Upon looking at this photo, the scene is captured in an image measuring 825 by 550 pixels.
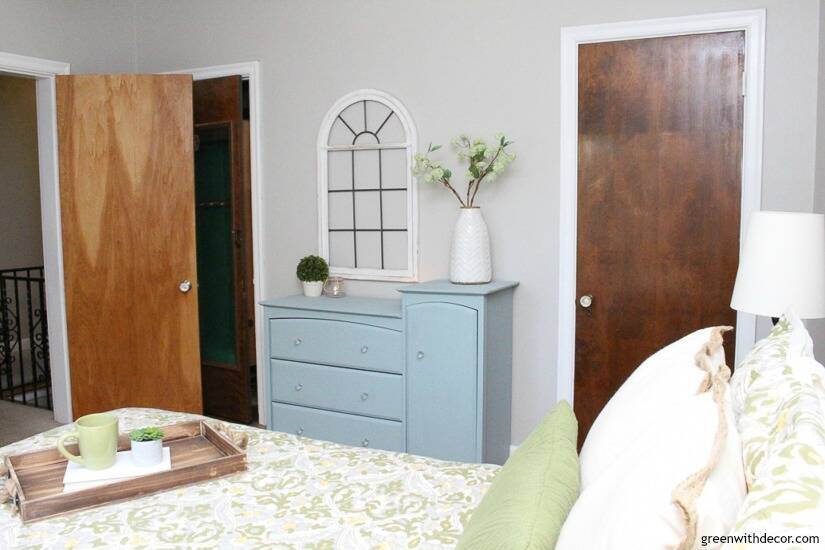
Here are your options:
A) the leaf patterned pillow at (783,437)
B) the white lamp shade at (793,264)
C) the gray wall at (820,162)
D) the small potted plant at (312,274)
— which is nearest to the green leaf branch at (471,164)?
the small potted plant at (312,274)

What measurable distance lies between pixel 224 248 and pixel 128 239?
57 centimetres

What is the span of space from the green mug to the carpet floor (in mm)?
2790

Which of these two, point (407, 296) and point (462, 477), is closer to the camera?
point (462, 477)

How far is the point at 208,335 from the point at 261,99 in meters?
1.49

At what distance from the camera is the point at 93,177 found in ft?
12.8

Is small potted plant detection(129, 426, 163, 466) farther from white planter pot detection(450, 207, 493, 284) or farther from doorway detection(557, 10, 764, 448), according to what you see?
doorway detection(557, 10, 764, 448)

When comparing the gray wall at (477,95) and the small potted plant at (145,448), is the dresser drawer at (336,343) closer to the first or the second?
the gray wall at (477,95)

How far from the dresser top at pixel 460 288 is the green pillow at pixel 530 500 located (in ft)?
5.15

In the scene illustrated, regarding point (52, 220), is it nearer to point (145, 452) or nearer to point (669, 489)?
point (145, 452)

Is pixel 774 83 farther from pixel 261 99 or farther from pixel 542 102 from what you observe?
pixel 261 99

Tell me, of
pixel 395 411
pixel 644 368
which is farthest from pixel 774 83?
pixel 395 411

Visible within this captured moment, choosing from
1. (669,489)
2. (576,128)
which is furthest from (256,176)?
(669,489)

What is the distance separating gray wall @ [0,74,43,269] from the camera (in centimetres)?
661

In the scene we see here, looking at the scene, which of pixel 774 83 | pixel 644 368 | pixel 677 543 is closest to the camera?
pixel 677 543
